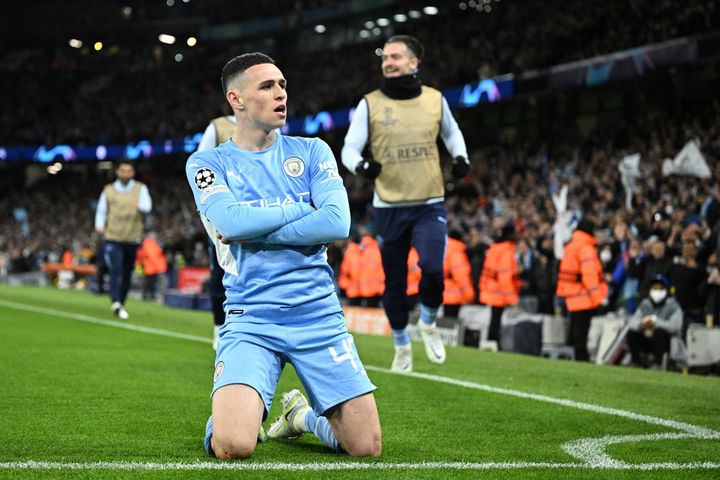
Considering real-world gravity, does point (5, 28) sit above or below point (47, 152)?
above

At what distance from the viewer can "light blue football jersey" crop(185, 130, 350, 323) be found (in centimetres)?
486

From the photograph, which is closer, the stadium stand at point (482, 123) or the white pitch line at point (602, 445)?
the white pitch line at point (602, 445)

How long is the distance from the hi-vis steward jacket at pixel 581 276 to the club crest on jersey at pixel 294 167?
8737 millimetres

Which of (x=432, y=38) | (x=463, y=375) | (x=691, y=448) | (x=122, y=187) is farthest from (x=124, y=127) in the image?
(x=691, y=448)

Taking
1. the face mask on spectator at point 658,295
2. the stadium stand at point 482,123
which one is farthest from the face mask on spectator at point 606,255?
the face mask on spectator at point 658,295

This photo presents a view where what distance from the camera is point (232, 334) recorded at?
492 cm

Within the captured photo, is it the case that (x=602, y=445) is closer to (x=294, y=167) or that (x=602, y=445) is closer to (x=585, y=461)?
(x=585, y=461)

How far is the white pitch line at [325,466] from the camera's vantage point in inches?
172

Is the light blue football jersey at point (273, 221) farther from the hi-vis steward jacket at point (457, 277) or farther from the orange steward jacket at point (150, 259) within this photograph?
the orange steward jacket at point (150, 259)

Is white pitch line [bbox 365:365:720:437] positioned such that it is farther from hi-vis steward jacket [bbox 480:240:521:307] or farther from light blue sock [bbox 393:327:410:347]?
hi-vis steward jacket [bbox 480:240:521:307]

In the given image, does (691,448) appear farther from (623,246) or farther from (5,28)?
(5,28)

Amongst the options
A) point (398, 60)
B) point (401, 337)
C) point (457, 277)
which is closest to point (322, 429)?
point (401, 337)

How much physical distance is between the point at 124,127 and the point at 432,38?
22460mm

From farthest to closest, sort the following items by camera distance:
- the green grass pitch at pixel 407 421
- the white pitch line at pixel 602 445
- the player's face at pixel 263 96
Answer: the player's face at pixel 263 96 < the white pitch line at pixel 602 445 < the green grass pitch at pixel 407 421
